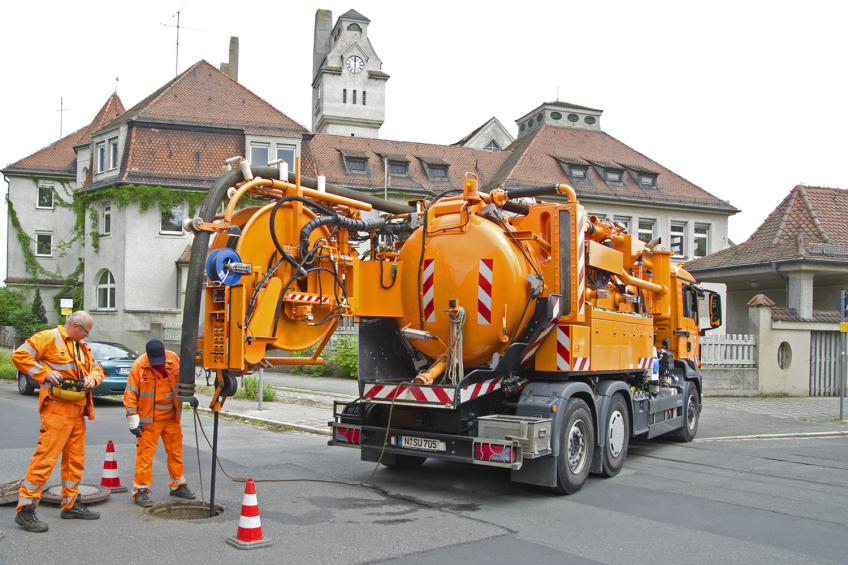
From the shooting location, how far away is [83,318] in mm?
6117

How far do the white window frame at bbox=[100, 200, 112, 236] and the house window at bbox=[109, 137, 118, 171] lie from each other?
63.8 inches

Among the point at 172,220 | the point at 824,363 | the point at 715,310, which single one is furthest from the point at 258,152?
the point at 715,310

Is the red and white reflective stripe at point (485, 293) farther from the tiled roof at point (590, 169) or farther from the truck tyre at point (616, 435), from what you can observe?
the tiled roof at point (590, 169)

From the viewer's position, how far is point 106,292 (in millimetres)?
32219

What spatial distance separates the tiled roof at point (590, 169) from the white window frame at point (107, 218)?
60.2 ft

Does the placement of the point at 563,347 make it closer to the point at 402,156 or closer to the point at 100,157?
the point at 402,156

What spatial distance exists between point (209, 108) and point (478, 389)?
29130 mm

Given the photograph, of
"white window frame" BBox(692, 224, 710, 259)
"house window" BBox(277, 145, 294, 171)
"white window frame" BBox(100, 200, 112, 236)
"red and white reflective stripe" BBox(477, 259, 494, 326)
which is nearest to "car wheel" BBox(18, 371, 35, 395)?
"red and white reflective stripe" BBox(477, 259, 494, 326)

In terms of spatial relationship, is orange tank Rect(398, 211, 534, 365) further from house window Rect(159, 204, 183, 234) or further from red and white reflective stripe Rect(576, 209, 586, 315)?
house window Rect(159, 204, 183, 234)

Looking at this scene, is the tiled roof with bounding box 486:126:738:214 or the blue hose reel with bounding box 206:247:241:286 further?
the tiled roof with bounding box 486:126:738:214

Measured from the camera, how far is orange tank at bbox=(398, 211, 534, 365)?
701 centimetres

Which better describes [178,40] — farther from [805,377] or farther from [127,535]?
[127,535]

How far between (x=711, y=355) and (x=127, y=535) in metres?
17.0

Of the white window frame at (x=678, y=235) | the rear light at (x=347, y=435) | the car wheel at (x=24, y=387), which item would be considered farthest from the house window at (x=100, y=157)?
the rear light at (x=347, y=435)
